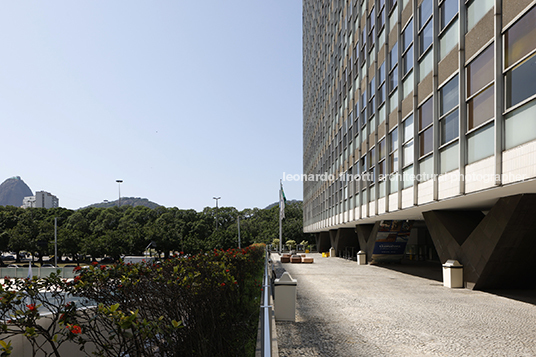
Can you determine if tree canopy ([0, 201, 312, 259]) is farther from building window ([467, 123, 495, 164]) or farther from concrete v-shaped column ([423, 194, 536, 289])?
building window ([467, 123, 495, 164])

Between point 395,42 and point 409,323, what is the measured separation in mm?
17206

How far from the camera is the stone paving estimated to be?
7.91 metres

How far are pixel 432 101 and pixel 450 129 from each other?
85.4 inches

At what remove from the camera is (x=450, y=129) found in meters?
15.1

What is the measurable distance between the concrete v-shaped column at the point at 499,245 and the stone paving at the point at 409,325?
1.15 meters

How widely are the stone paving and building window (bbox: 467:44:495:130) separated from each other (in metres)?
6.26

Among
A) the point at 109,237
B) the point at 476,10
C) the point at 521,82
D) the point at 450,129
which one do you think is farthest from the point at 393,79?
the point at 109,237

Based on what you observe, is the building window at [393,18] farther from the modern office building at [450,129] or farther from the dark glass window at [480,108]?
the dark glass window at [480,108]

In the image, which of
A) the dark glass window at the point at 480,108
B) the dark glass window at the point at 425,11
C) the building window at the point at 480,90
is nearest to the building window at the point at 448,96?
the building window at the point at 480,90

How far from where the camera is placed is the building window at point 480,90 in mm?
12359

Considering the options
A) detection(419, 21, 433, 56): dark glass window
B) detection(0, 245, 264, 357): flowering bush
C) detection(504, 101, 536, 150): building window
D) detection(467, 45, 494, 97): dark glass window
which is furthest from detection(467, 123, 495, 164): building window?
detection(0, 245, 264, 357): flowering bush

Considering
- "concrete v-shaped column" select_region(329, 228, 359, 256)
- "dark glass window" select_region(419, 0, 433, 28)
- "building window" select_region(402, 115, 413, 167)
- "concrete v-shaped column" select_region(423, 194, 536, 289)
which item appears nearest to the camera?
"concrete v-shaped column" select_region(423, 194, 536, 289)

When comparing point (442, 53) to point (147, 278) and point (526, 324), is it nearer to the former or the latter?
point (526, 324)

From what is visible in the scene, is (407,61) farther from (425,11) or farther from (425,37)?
(425,11)
